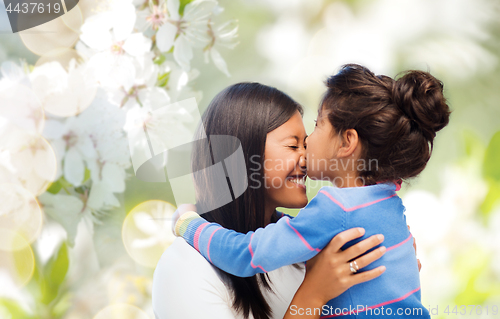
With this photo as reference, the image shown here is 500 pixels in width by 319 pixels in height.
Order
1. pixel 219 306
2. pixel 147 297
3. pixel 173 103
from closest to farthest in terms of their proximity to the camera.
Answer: pixel 219 306 < pixel 173 103 < pixel 147 297

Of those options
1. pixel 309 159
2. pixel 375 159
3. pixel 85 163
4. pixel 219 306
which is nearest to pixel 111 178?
pixel 85 163

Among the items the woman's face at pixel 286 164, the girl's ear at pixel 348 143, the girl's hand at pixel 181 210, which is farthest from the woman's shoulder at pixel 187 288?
the girl's ear at pixel 348 143

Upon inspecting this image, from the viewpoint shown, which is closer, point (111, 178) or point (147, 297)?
point (111, 178)

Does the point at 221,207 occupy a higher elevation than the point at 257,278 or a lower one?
higher

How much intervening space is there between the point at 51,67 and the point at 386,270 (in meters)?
0.84

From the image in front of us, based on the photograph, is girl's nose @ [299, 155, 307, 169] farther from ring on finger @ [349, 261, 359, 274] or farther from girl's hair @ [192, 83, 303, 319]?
ring on finger @ [349, 261, 359, 274]

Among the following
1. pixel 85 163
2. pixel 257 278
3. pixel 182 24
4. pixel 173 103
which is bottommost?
pixel 257 278

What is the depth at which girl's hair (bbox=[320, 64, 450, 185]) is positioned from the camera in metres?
0.79

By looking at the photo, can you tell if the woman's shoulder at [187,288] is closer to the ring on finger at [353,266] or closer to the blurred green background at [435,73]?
the ring on finger at [353,266]

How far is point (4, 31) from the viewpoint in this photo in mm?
832

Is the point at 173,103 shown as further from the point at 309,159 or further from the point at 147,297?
the point at 147,297

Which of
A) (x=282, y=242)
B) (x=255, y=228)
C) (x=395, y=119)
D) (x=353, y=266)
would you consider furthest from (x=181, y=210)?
(x=395, y=119)

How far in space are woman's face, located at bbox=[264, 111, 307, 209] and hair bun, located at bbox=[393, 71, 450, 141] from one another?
9.9 inches

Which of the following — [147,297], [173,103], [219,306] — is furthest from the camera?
[147,297]
